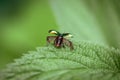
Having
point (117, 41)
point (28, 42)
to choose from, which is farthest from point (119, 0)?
point (28, 42)

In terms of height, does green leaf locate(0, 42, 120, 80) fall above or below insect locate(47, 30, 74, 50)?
below

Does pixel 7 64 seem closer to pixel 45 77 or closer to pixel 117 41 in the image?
pixel 45 77

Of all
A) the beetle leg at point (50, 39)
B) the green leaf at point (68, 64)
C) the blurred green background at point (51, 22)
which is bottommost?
the green leaf at point (68, 64)

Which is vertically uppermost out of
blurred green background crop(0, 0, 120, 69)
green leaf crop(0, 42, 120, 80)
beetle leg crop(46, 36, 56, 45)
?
blurred green background crop(0, 0, 120, 69)

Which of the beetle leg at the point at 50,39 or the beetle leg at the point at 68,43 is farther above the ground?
the beetle leg at the point at 50,39

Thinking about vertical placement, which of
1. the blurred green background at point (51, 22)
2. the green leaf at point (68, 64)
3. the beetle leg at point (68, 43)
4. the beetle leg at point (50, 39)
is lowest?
the green leaf at point (68, 64)
